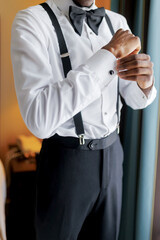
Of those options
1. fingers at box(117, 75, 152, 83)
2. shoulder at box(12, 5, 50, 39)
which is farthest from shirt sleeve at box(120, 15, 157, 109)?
shoulder at box(12, 5, 50, 39)

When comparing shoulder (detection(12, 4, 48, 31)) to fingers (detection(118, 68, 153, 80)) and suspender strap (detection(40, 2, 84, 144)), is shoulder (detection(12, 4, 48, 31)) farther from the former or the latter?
fingers (detection(118, 68, 153, 80))

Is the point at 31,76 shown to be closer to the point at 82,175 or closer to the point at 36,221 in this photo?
the point at 82,175

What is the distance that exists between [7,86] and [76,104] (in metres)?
1.87

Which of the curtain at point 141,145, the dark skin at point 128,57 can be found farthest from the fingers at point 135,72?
the curtain at point 141,145

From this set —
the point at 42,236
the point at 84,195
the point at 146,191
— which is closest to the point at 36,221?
the point at 42,236

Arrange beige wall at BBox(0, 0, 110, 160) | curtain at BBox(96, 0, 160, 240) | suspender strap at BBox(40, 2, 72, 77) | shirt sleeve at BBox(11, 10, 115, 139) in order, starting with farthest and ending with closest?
beige wall at BBox(0, 0, 110, 160)
curtain at BBox(96, 0, 160, 240)
suspender strap at BBox(40, 2, 72, 77)
shirt sleeve at BBox(11, 10, 115, 139)

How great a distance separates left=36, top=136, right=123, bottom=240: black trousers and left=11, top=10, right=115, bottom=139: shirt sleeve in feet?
0.62

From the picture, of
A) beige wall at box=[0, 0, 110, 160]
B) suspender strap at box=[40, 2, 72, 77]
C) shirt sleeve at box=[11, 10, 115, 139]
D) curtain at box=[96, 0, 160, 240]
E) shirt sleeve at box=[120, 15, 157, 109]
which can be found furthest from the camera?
beige wall at box=[0, 0, 110, 160]

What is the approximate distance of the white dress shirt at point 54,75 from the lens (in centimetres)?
86

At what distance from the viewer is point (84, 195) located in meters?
1.06

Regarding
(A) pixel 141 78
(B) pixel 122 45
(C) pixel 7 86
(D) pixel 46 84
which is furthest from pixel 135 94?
(C) pixel 7 86

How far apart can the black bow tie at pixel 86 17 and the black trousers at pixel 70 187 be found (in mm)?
428

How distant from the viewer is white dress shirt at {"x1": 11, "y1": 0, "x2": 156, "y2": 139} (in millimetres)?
861

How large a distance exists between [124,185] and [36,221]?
73 centimetres
